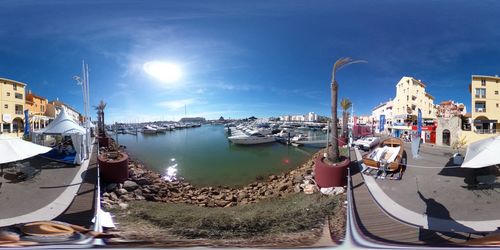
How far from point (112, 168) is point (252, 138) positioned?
20.7 m

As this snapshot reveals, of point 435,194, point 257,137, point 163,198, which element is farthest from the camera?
point 257,137

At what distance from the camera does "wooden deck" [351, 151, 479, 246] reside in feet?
3.18

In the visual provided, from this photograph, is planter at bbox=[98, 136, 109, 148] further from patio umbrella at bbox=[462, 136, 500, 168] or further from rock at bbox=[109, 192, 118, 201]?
patio umbrella at bbox=[462, 136, 500, 168]

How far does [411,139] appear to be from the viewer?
1.54 meters

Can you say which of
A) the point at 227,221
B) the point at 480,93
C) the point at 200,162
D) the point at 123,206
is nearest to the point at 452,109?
the point at 480,93

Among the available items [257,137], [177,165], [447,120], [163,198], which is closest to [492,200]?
[447,120]

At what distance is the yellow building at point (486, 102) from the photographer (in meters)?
1.08

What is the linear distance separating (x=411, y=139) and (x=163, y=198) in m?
1.99

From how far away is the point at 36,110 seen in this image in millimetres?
1237

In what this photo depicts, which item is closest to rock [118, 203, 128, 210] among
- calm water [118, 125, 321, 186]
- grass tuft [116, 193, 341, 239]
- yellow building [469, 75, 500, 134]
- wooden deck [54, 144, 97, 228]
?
grass tuft [116, 193, 341, 239]

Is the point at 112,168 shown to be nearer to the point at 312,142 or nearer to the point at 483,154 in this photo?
the point at 483,154

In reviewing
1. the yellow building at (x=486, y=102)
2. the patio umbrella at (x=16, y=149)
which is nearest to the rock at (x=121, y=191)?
the patio umbrella at (x=16, y=149)

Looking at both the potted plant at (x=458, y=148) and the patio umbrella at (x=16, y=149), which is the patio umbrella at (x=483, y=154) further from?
the patio umbrella at (x=16, y=149)

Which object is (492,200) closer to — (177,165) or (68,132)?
(68,132)
